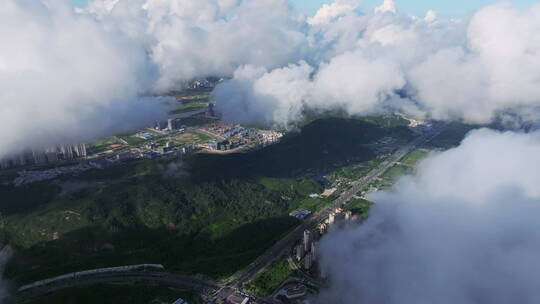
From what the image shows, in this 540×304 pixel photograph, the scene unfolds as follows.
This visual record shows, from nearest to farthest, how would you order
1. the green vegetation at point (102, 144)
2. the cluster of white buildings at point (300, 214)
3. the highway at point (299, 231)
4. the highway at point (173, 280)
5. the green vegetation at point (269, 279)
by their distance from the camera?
the green vegetation at point (269, 279), the highway at point (173, 280), the highway at point (299, 231), the cluster of white buildings at point (300, 214), the green vegetation at point (102, 144)

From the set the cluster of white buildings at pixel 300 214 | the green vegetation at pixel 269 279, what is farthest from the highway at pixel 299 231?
the cluster of white buildings at pixel 300 214

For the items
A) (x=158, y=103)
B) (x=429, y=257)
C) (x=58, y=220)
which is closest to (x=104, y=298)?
(x=58, y=220)

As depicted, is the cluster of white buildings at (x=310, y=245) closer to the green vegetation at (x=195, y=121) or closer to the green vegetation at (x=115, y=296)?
the green vegetation at (x=115, y=296)

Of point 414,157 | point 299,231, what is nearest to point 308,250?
point 299,231

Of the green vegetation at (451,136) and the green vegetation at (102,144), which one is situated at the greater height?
the green vegetation at (102,144)

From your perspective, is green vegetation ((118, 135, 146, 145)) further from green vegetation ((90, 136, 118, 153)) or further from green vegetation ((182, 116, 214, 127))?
green vegetation ((182, 116, 214, 127))

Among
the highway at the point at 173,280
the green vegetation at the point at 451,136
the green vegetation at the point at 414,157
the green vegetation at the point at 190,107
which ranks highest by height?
the green vegetation at the point at 190,107

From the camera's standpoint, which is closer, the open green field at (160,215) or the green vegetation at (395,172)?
the open green field at (160,215)
